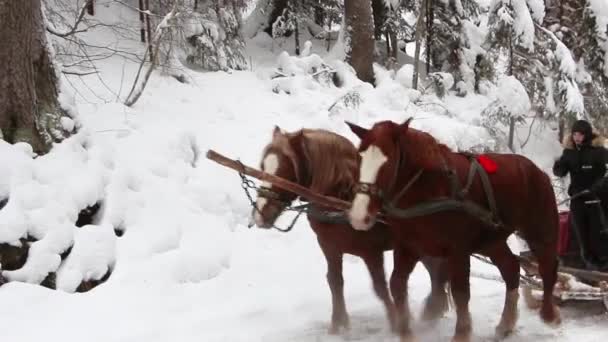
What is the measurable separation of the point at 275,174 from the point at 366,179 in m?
1.08

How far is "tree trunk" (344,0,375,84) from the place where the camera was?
521 inches

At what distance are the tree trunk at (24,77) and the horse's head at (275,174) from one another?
11.1 ft

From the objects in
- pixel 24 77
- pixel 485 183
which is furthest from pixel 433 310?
pixel 24 77

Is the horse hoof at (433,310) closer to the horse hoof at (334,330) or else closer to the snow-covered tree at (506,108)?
the horse hoof at (334,330)

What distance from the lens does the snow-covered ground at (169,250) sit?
17.7ft

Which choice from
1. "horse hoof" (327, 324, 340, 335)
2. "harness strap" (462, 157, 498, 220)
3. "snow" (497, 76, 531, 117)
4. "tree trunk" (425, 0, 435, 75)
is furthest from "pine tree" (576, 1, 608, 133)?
"horse hoof" (327, 324, 340, 335)

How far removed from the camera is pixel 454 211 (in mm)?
4387

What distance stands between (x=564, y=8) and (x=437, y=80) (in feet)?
16.4

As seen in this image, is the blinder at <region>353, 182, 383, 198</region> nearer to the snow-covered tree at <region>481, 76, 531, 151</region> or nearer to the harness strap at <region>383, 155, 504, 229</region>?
the harness strap at <region>383, 155, 504, 229</region>

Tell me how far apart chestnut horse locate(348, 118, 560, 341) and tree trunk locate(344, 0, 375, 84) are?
8304 millimetres

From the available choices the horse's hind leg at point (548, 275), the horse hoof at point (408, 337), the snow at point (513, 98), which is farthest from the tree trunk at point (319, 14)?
the horse hoof at point (408, 337)

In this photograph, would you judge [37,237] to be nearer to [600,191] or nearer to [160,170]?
[160,170]

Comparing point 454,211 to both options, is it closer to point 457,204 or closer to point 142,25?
point 457,204

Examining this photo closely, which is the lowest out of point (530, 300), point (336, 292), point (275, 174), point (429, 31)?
point (530, 300)
